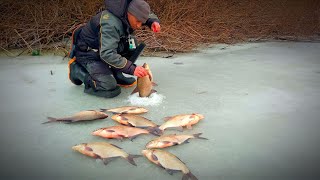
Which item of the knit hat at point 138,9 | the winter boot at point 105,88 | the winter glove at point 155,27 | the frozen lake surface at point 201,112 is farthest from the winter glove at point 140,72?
the winter glove at point 155,27

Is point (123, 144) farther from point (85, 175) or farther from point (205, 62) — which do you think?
point (205, 62)

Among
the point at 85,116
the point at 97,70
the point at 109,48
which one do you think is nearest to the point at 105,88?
the point at 97,70

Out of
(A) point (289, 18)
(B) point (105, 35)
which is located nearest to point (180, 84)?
(B) point (105, 35)

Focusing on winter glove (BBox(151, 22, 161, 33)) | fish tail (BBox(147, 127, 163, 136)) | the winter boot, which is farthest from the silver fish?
winter glove (BBox(151, 22, 161, 33))

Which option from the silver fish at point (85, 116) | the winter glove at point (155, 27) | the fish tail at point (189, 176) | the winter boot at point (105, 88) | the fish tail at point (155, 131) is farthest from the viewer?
the winter glove at point (155, 27)

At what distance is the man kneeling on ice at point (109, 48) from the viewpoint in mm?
3416

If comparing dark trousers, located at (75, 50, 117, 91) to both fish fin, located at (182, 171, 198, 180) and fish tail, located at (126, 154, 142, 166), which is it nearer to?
fish tail, located at (126, 154, 142, 166)

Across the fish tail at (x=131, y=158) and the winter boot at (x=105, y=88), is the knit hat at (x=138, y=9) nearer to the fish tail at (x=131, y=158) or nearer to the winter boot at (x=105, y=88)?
the winter boot at (x=105, y=88)

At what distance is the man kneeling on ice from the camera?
3.42m

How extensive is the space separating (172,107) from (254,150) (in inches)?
40.1

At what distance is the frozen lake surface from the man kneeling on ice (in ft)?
0.54

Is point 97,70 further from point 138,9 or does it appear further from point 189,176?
point 189,176

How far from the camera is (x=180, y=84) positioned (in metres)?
4.01

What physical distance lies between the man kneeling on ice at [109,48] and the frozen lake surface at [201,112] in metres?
0.16
